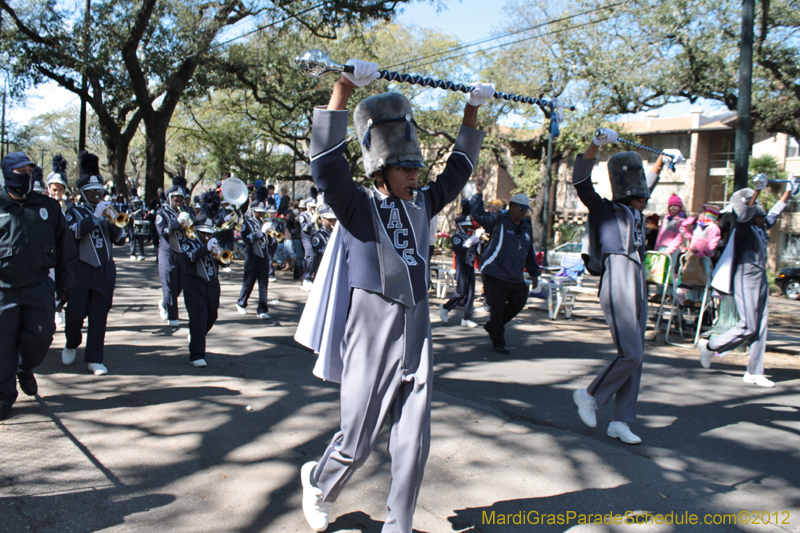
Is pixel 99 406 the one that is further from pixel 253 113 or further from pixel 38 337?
pixel 253 113

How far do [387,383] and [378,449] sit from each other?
5.06 feet

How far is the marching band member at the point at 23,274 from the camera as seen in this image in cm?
452

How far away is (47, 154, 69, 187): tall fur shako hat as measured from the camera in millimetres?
6718

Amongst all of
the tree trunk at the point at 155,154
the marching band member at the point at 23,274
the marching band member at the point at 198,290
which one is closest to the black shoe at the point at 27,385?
the marching band member at the point at 23,274

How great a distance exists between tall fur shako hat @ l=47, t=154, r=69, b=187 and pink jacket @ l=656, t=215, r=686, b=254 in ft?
26.5

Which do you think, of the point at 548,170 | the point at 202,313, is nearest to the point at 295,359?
the point at 202,313

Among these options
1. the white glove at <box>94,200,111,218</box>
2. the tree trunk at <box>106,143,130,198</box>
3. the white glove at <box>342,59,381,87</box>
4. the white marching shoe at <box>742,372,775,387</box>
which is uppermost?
the tree trunk at <box>106,143,130,198</box>

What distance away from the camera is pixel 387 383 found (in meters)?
2.94

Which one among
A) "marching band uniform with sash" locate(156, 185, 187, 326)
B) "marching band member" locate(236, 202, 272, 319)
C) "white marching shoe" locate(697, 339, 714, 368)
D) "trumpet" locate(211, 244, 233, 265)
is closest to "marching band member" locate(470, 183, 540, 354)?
"white marching shoe" locate(697, 339, 714, 368)

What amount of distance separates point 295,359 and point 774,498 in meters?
4.72

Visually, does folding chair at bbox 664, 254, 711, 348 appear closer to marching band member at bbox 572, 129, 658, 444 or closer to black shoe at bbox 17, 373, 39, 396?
marching band member at bbox 572, 129, 658, 444

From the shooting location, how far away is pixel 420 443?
2875 mm

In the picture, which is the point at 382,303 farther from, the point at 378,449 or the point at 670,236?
the point at 670,236

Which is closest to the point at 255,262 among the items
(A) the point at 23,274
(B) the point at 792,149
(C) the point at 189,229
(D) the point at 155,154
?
(C) the point at 189,229
